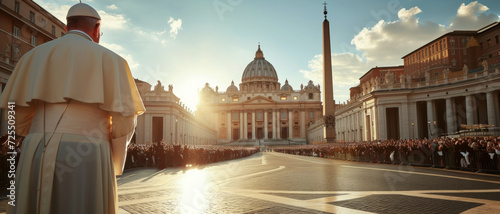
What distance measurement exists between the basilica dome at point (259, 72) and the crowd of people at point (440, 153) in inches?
4995

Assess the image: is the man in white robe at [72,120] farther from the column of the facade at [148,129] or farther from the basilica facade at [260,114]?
the basilica facade at [260,114]

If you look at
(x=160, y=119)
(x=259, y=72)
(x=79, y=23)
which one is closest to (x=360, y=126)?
(x=160, y=119)

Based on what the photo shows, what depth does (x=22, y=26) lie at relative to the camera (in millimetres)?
40125

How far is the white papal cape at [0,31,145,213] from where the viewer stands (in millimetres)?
2686

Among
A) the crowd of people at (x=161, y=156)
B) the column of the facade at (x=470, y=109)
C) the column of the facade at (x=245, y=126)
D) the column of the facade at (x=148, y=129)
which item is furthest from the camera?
the column of the facade at (x=245, y=126)

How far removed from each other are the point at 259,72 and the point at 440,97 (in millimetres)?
113665

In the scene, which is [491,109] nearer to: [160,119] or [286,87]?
[160,119]

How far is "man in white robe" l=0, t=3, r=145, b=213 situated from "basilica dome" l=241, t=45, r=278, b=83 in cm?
15130

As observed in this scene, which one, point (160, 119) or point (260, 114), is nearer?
point (160, 119)

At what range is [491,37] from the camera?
5647 centimetres

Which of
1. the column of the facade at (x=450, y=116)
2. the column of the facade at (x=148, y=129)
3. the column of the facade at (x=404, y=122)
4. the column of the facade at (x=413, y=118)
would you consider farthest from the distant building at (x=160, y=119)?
the column of the facade at (x=450, y=116)

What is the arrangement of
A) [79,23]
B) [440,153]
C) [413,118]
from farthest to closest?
[413,118]
[440,153]
[79,23]

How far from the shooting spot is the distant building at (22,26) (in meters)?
36.6

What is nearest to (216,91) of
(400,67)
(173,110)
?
(400,67)
